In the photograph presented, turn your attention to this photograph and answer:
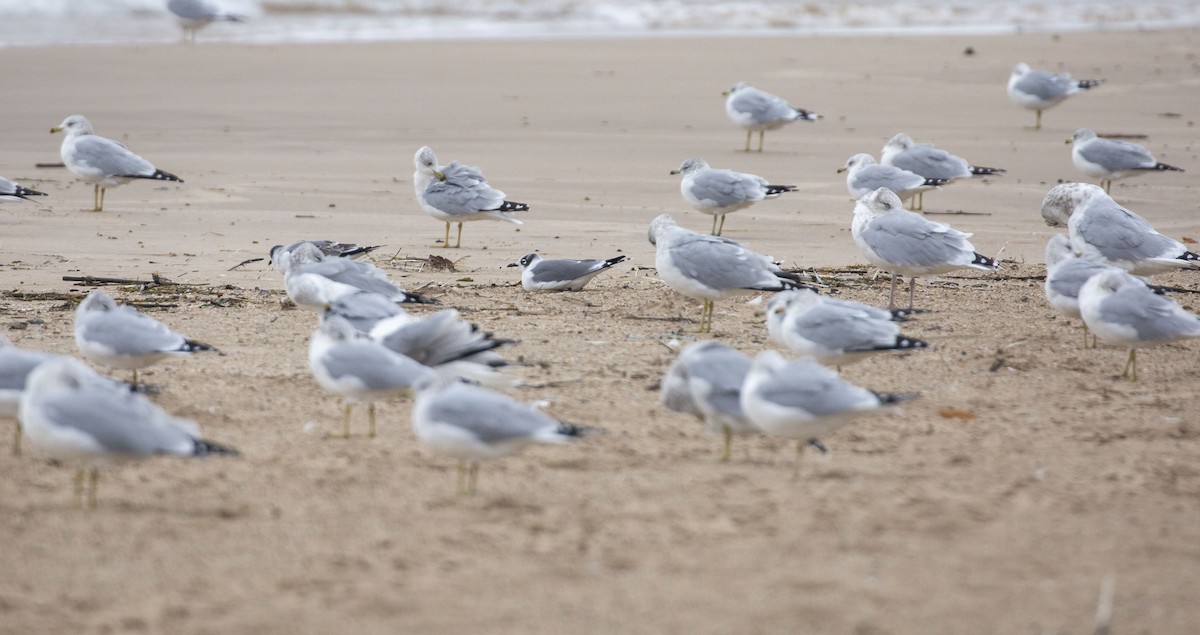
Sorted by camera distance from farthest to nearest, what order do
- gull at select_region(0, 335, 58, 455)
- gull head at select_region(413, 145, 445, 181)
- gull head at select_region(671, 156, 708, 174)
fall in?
gull head at select_region(671, 156, 708, 174) < gull head at select_region(413, 145, 445, 181) < gull at select_region(0, 335, 58, 455)

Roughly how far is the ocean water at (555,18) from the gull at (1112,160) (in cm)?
1326

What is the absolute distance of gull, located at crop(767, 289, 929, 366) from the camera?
21.1ft

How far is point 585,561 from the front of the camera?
454 centimetres

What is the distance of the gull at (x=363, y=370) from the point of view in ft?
19.0

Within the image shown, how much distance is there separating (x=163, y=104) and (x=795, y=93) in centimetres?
898

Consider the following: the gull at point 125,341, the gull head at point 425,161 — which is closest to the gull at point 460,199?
the gull head at point 425,161

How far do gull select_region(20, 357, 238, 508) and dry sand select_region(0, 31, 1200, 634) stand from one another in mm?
245

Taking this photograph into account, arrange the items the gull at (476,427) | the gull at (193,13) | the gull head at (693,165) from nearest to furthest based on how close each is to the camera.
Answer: the gull at (476,427) → the gull head at (693,165) → the gull at (193,13)

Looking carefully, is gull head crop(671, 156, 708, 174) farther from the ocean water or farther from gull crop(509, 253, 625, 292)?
the ocean water

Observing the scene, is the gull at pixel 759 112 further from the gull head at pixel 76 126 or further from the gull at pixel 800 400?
Answer: the gull at pixel 800 400

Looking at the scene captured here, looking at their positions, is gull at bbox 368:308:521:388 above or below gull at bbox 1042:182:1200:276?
below

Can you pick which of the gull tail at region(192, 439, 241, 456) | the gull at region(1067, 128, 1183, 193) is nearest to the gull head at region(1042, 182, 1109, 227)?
the gull at region(1067, 128, 1183, 193)

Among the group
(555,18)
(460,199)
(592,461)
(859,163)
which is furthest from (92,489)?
(555,18)

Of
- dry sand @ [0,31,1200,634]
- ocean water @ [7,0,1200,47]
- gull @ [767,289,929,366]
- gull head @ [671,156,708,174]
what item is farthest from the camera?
ocean water @ [7,0,1200,47]
